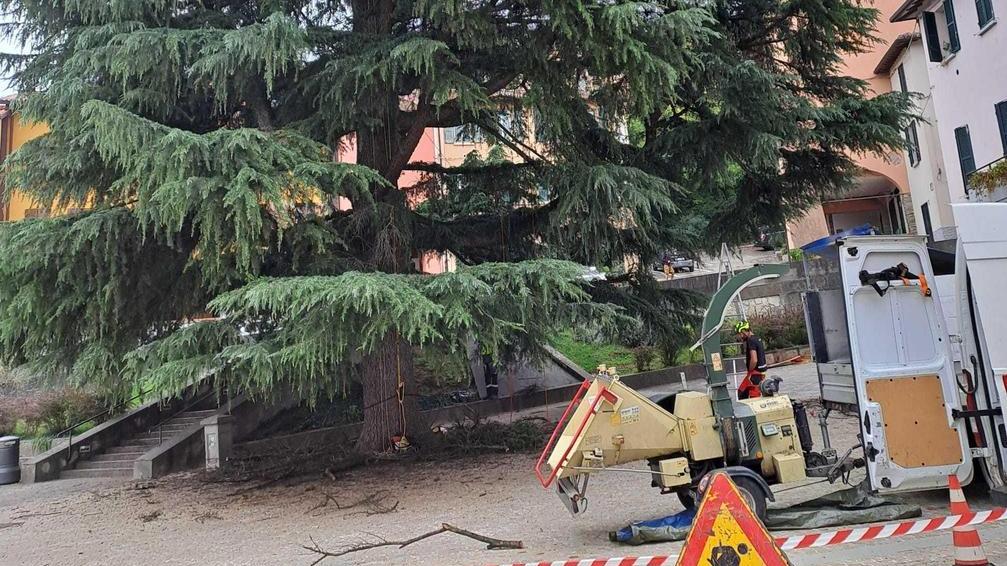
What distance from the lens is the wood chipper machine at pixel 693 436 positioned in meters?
5.48

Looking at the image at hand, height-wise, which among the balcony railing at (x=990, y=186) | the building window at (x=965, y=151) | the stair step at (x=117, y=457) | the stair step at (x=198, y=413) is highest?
the building window at (x=965, y=151)

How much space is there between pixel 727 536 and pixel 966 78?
19804mm

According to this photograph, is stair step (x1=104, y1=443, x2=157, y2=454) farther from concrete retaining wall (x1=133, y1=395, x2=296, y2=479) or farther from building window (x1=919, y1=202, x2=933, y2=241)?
building window (x1=919, y1=202, x2=933, y2=241)

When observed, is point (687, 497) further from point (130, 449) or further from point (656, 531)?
point (130, 449)

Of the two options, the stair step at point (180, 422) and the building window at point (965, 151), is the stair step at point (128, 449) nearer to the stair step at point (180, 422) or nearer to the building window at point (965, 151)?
the stair step at point (180, 422)

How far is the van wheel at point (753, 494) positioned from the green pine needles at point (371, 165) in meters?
3.37

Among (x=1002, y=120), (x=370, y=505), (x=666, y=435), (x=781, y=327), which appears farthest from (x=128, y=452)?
(x=1002, y=120)

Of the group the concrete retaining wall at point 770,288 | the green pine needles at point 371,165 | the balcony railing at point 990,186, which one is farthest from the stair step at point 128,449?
the balcony railing at point 990,186

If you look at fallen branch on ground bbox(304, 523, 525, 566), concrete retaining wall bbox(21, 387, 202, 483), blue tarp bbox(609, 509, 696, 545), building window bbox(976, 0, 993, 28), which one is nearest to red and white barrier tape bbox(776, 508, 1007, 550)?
blue tarp bbox(609, 509, 696, 545)

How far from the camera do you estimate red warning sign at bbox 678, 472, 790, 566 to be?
134 inches

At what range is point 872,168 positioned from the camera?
30.2 m

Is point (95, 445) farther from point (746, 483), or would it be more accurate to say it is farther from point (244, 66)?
point (746, 483)

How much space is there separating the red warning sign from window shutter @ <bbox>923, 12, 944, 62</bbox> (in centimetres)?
2087

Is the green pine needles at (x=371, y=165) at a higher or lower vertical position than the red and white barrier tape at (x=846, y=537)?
higher
